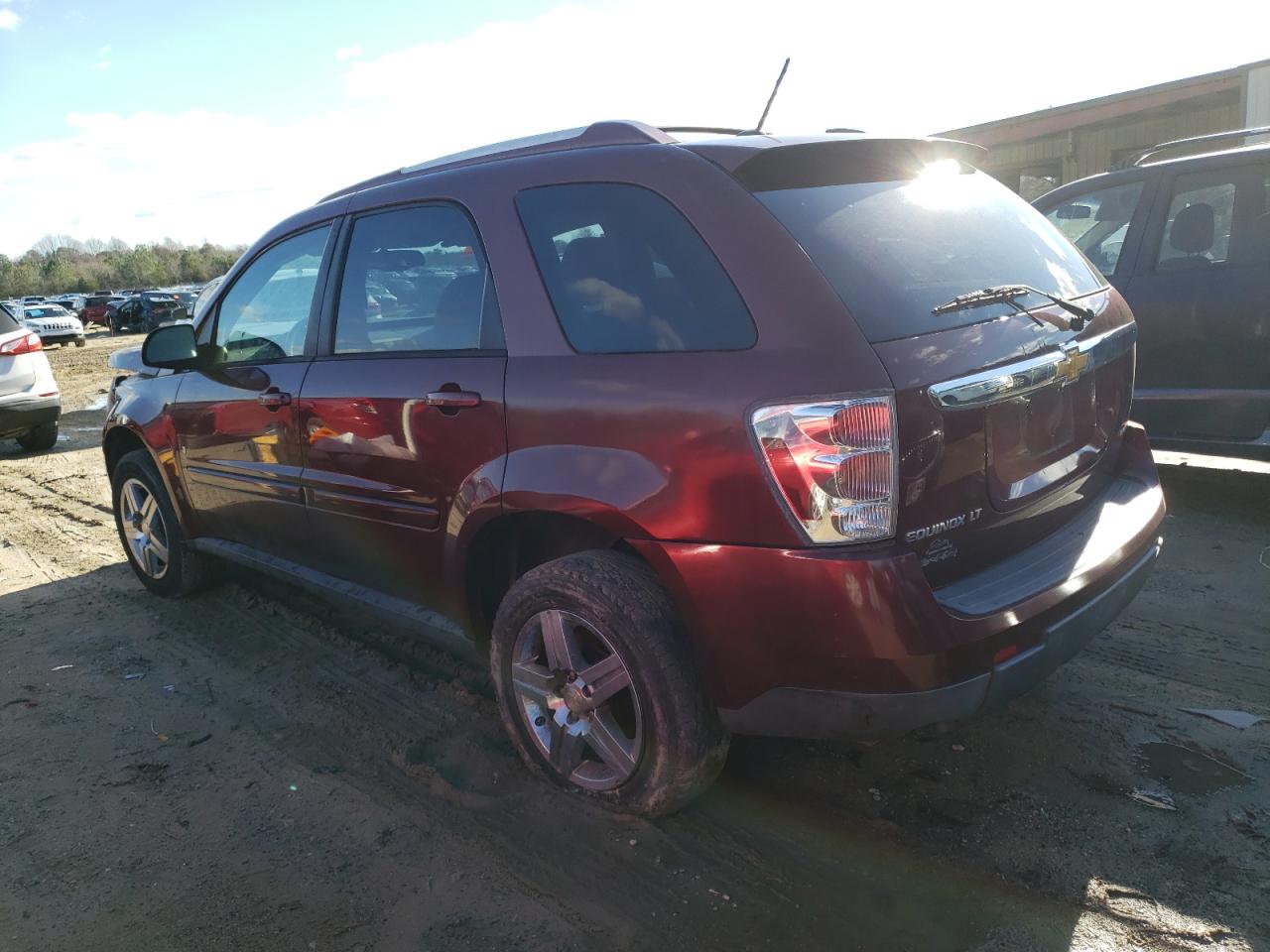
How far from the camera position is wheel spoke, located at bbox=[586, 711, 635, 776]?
264cm

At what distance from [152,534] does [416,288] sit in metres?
2.58

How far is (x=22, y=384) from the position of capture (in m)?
9.32

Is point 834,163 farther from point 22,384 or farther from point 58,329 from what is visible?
point 58,329

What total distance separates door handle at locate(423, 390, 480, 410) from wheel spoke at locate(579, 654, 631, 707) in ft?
2.77

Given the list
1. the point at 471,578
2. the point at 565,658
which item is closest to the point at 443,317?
the point at 471,578

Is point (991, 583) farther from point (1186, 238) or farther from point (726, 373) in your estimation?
point (1186, 238)

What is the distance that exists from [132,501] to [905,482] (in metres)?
4.30

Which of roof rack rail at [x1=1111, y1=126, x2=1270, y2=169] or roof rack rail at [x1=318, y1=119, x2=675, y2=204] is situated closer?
roof rack rail at [x1=318, y1=119, x2=675, y2=204]

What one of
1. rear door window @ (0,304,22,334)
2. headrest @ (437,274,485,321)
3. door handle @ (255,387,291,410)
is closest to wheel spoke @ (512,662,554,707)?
headrest @ (437,274,485,321)

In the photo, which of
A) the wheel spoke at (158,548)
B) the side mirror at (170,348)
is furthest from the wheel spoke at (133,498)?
the side mirror at (170,348)

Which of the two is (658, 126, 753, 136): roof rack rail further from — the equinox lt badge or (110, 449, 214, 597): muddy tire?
(110, 449, 214, 597): muddy tire

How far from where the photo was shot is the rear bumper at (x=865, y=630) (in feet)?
7.02

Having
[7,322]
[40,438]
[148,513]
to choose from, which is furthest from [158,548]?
[40,438]

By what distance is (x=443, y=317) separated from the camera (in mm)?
3059
